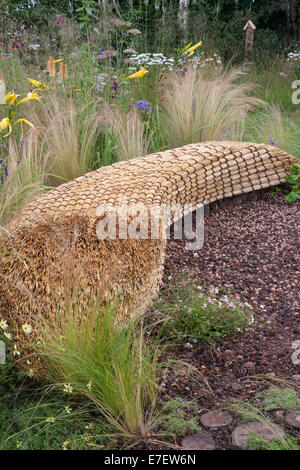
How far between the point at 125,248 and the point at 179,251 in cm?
61

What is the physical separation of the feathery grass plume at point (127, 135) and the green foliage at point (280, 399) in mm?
2105

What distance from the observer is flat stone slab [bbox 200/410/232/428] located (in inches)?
64.7

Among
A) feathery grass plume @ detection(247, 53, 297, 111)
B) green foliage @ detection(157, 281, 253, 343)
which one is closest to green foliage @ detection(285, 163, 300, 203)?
green foliage @ detection(157, 281, 253, 343)

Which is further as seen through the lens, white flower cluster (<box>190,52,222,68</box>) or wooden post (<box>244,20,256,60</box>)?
wooden post (<box>244,20,256,60</box>)

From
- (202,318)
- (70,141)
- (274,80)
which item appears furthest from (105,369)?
(274,80)

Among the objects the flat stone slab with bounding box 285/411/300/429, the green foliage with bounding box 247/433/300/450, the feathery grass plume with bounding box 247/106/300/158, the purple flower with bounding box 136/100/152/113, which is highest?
the purple flower with bounding box 136/100/152/113

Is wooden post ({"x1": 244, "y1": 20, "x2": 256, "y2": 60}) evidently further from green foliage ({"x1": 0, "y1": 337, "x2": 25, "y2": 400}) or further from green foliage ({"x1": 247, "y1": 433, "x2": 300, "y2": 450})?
green foliage ({"x1": 247, "y1": 433, "x2": 300, "y2": 450})

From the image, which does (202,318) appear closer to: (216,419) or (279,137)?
(216,419)

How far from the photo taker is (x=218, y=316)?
219 centimetres

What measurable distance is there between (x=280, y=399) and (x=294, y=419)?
103 mm

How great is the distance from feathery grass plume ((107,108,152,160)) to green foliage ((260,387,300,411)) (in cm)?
211

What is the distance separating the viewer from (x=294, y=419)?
1627 mm

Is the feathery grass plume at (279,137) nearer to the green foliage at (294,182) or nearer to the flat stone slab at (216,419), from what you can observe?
the green foliage at (294,182)

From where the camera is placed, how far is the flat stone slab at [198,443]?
5.11 feet
